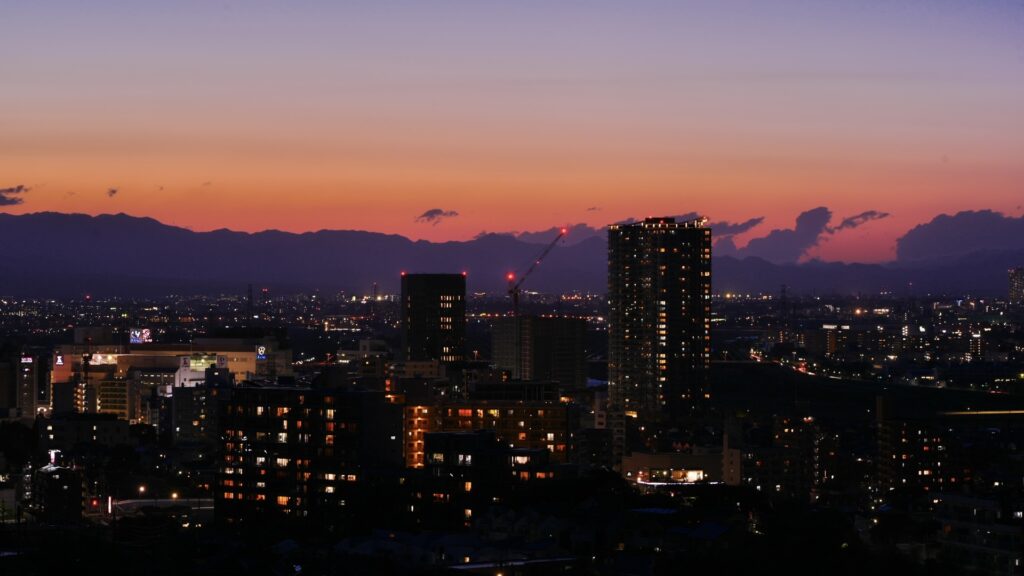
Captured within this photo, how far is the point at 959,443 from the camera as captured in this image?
41094 mm

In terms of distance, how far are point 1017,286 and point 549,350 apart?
92.9 metres

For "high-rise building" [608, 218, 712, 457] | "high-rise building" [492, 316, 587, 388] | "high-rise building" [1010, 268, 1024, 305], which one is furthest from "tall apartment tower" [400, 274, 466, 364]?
"high-rise building" [1010, 268, 1024, 305]

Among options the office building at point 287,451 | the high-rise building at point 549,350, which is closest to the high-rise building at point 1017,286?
the high-rise building at point 549,350

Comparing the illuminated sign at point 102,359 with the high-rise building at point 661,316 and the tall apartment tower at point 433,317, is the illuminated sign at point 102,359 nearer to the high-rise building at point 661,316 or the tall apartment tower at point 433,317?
the tall apartment tower at point 433,317

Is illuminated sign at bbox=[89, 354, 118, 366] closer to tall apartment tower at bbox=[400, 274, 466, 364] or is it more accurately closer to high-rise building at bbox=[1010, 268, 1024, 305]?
tall apartment tower at bbox=[400, 274, 466, 364]

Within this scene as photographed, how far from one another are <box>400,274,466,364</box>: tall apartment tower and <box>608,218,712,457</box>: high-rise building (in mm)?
5263

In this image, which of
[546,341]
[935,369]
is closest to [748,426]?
[546,341]

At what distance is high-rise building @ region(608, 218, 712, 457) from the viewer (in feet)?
209

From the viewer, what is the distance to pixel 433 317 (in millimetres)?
64875

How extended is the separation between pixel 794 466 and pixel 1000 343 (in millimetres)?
70259

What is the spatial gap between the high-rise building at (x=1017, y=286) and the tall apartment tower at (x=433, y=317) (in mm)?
95130

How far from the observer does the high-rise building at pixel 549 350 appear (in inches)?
2645

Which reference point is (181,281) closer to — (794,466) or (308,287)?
(308,287)

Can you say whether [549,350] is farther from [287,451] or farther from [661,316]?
[287,451]
